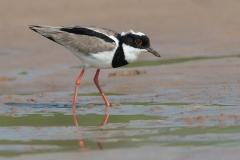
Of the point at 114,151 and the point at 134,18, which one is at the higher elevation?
the point at 114,151

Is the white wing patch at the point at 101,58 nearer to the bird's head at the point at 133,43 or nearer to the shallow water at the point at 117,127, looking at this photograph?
the bird's head at the point at 133,43

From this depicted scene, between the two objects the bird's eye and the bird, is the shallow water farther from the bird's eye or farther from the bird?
the bird's eye

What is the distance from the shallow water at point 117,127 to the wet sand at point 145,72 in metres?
0.03

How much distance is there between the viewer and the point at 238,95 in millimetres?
10672

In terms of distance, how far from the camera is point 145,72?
44.4 feet

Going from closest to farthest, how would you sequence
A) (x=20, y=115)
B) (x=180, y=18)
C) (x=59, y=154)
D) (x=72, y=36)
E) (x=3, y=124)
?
(x=59, y=154), (x=3, y=124), (x=20, y=115), (x=72, y=36), (x=180, y=18)

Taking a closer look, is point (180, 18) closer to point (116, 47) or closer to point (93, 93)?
point (93, 93)

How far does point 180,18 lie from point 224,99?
26.1ft


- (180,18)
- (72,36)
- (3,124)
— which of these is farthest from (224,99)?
(180,18)

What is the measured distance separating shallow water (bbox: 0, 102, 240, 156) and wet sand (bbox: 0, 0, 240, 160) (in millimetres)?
30

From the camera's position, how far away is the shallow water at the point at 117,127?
25.4ft

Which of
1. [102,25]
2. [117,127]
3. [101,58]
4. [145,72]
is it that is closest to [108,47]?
[101,58]

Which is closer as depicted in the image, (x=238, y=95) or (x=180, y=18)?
(x=238, y=95)

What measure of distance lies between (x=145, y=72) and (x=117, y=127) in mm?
4808
